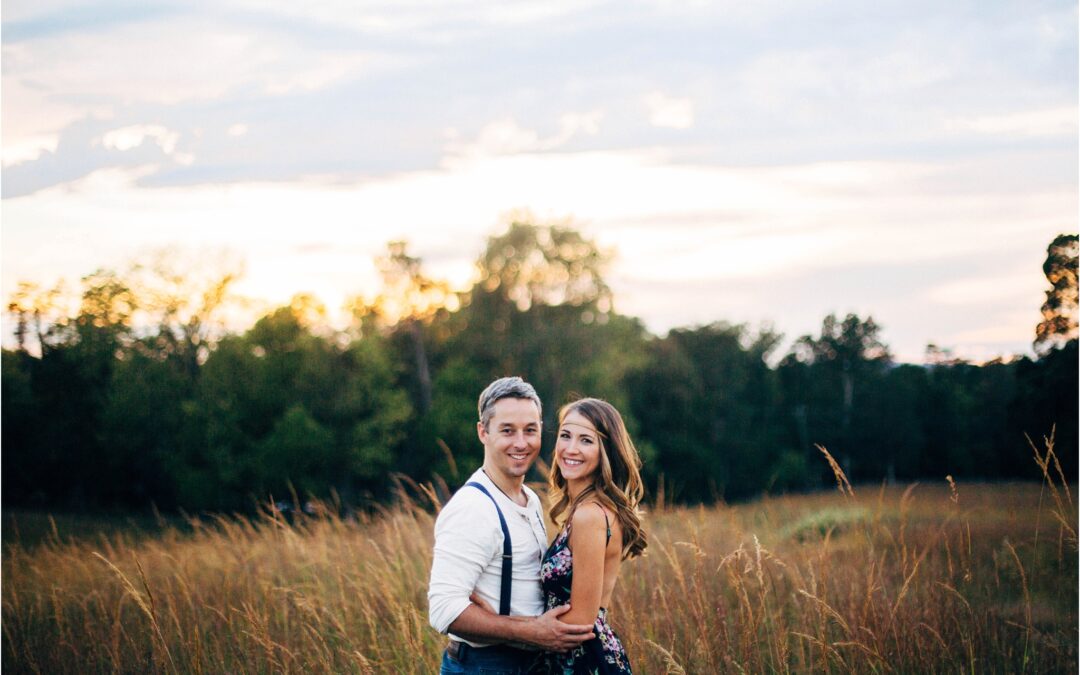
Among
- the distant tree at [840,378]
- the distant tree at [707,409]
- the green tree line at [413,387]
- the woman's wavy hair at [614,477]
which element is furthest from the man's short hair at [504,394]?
the distant tree at [707,409]

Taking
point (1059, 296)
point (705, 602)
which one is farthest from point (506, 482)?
point (1059, 296)

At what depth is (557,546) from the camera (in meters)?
2.95

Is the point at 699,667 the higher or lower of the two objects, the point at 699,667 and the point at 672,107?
the lower

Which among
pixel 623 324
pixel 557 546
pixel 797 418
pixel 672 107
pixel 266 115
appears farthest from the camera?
pixel 797 418

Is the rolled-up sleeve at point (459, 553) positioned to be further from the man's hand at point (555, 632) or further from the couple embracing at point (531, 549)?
the man's hand at point (555, 632)

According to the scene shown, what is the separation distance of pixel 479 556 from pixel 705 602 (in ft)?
7.90

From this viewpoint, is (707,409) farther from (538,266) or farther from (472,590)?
(472,590)

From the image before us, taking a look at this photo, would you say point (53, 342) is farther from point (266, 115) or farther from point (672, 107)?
point (672, 107)

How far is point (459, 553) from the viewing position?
2.78m

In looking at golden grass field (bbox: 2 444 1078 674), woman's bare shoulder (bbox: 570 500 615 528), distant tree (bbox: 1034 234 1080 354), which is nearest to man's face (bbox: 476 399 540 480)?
woman's bare shoulder (bbox: 570 500 615 528)

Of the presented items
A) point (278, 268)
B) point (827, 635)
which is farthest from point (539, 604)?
point (278, 268)

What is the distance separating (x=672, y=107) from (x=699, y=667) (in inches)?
428

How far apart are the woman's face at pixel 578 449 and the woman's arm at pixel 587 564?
0.70 feet

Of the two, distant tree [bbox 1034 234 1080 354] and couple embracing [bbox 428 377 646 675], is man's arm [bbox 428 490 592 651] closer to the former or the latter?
couple embracing [bbox 428 377 646 675]
